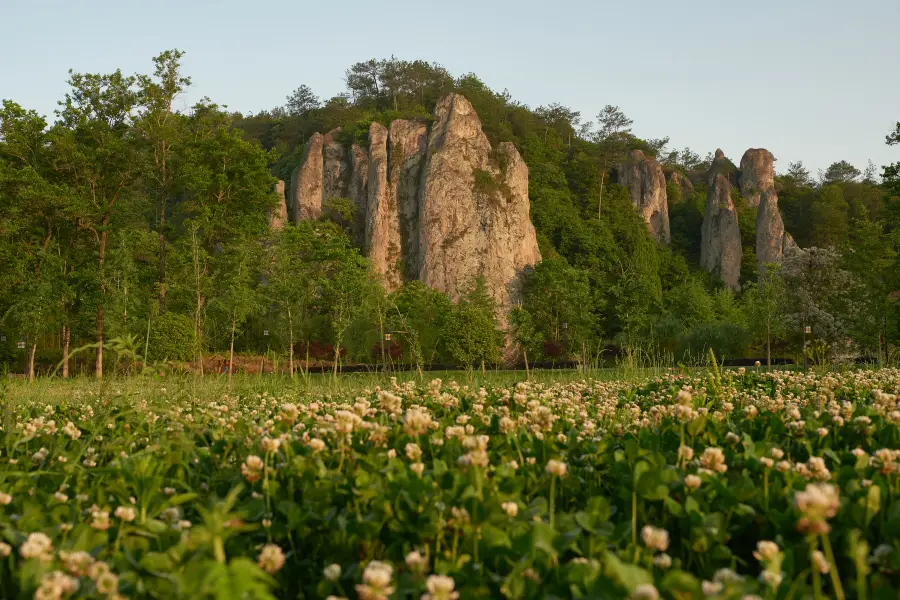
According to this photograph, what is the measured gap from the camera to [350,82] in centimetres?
8919

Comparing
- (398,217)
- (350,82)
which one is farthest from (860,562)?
(350,82)

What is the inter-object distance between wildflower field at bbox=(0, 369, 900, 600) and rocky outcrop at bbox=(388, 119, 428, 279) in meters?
60.3

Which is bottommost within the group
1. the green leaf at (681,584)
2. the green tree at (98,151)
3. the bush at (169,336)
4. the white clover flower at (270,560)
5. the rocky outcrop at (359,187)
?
the white clover flower at (270,560)

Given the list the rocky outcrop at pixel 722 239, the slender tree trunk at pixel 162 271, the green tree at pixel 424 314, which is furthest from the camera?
the rocky outcrop at pixel 722 239

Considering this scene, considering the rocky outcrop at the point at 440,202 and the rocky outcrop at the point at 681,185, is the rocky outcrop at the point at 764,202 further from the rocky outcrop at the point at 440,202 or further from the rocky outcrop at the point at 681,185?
the rocky outcrop at the point at 440,202

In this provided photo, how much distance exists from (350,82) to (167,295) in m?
61.8

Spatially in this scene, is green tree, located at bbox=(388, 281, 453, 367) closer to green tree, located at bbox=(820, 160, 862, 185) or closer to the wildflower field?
the wildflower field

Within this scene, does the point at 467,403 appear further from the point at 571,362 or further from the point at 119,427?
the point at 571,362

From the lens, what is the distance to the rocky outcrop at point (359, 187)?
217 feet

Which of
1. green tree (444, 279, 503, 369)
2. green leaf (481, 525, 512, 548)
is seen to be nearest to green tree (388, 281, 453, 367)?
green tree (444, 279, 503, 369)

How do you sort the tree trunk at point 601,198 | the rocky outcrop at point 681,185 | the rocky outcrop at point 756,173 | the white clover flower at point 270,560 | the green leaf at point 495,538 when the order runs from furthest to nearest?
1. the rocky outcrop at point 681,185
2. the rocky outcrop at point 756,173
3. the tree trunk at point 601,198
4. the green leaf at point 495,538
5. the white clover flower at point 270,560

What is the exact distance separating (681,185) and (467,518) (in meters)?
98.9

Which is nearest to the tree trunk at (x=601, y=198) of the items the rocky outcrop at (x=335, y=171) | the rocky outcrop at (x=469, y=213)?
the rocky outcrop at (x=469, y=213)

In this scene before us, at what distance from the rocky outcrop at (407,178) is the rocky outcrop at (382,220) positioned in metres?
0.53
